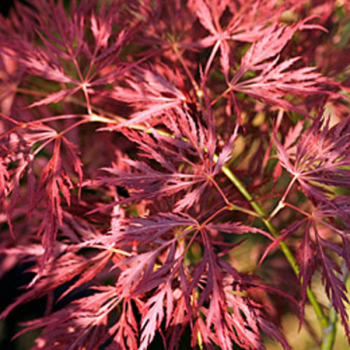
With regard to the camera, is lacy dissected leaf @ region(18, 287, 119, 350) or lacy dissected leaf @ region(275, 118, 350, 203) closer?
lacy dissected leaf @ region(275, 118, 350, 203)

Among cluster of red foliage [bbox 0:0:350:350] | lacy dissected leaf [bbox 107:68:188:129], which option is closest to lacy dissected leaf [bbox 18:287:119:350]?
cluster of red foliage [bbox 0:0:350:350]

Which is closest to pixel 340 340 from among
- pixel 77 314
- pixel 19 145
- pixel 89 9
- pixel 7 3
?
pixel 77 314

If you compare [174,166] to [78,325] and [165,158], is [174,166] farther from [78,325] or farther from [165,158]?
[78,325]

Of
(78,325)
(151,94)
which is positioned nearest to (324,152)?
(151,94)

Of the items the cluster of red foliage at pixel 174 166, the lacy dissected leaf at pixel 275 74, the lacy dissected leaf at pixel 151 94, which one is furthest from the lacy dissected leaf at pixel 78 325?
the lacy dissected leaf at pixel 275 74

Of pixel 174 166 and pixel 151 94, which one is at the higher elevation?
pixel 151 94

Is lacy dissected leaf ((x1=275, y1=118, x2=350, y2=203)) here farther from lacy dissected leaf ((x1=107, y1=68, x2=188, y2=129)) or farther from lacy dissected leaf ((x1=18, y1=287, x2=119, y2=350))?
lacy dissected leaf ((x1=18, y1=287, x2=119, y2=350))

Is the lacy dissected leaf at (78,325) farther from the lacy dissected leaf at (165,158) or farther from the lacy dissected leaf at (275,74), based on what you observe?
the lacy dissected leaf at (275,74)

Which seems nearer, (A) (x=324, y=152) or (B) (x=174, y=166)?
(A) (x=324, y=152)

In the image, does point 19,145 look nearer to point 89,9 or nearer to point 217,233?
point 89,9
